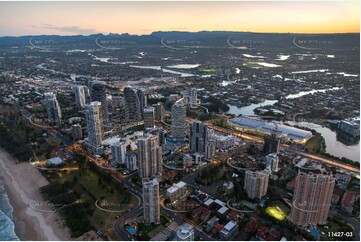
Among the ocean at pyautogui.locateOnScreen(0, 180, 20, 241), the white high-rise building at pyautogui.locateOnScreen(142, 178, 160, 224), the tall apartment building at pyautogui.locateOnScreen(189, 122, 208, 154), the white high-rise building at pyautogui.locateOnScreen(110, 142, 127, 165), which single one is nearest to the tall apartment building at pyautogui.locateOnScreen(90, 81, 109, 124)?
the white high-rise building at pyautogui.locateOnScreen(110, 142, 127, 165)

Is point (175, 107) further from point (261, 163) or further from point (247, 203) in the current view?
point (247, 203)

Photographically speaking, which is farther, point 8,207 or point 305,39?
point 305,39

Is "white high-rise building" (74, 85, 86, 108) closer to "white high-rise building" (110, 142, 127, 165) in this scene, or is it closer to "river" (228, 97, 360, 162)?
"white high-rise building" (110, 142, 127, 165)

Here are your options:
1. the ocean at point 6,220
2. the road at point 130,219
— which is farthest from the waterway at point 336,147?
the ocean at point 6,220

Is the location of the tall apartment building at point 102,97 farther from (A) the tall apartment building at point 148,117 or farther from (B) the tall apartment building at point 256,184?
(B) the tall apartment building at point 256,184

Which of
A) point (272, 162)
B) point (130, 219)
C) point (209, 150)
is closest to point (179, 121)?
point (209, 150)

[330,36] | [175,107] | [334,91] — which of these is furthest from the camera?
[330,36]

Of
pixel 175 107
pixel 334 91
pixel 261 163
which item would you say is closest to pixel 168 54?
pixel 334 91
